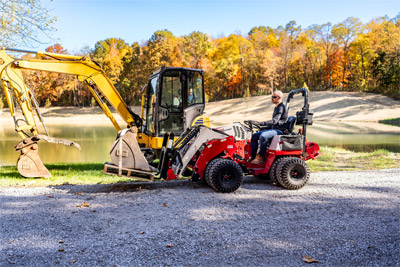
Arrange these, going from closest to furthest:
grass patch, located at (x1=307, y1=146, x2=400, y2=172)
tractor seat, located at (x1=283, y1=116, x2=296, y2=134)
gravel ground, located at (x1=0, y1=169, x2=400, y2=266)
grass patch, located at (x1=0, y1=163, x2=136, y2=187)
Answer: gravel ground, located at (x1=0, y1=169, x2=400, y2=266) → tractor seat, located at (x1=283, y1=116, x2=296, y2=134) → grass patch, located at (x1=0, y1=163, x2=136, y2=187) → grass patch, located at (x1=307, y1=146, x2=400, y2=172)

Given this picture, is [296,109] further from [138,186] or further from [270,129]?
[138,186]

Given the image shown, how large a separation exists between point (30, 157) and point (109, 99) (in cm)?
282

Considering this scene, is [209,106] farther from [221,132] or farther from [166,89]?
[221,132]

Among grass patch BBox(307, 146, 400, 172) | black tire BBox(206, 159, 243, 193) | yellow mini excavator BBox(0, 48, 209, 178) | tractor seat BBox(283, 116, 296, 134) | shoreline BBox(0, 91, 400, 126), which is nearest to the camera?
black tire BBox(206, 159, 243, 193)

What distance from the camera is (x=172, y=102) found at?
417 inches

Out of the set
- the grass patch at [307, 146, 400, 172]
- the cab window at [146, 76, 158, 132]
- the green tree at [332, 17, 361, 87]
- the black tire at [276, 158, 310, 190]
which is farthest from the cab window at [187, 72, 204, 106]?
the green tree at [332, 17, 361, 87]

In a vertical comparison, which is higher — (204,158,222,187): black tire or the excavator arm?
the excavator arm

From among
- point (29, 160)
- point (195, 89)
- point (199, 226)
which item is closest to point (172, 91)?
point (195, 89)

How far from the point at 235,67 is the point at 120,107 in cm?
4829

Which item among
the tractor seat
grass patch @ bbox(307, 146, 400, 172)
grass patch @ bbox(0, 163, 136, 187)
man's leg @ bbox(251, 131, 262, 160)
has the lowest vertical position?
grass patch @ bbox(0, 163, 136, 187)

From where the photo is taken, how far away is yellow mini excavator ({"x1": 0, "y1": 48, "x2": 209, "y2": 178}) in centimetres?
930

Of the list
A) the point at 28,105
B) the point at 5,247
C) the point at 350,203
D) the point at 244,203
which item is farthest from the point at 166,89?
the point at 5,247

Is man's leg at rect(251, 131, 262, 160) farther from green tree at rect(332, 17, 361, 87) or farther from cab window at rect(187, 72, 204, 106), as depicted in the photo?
green tree at rect(332, 17, 361, 87)

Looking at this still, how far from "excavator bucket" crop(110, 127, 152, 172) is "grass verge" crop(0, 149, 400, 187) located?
214 cm
